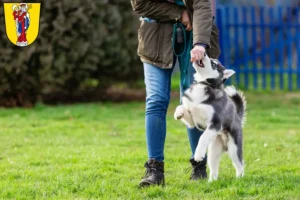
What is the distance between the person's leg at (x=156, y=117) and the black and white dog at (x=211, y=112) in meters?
0.15

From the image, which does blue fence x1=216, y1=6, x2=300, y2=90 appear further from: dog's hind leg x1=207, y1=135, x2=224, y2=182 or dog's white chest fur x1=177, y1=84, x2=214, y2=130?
dog's white chest fur x1=177, y1=84, x2=214, y2=130

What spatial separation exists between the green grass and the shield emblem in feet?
3.66

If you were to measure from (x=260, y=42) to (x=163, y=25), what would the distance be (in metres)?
8.87

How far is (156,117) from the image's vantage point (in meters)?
5.12

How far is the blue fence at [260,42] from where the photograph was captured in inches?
527

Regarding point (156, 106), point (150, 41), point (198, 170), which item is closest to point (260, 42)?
point (198, 170)

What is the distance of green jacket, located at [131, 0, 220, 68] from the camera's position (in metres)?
5.02

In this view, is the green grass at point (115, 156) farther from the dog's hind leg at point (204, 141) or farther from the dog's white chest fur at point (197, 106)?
the dog's white chest fur at point (197, 106)

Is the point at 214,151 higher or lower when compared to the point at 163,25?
lower

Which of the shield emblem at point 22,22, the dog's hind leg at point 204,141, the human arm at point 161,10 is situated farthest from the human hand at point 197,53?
the shield emblem at point 22,22

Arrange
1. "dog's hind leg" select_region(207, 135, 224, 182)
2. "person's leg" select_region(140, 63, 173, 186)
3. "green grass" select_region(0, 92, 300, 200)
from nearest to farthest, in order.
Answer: "green grass" select_region(0, 92, 300, 200), "person's leg" select_region(140, 63, 173, 186), "dog's hind leg" select_region(207, 135, 224, 182)

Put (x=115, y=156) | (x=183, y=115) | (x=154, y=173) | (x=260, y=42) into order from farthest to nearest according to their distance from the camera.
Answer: (x=260, y=42) < (x=115, y=156) < (x=154, y=173) < (x=183, y=115)

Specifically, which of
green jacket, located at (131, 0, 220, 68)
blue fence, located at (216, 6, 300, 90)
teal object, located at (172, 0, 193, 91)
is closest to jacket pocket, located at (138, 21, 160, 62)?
green jacket, located at (131, 0, 220, 68)

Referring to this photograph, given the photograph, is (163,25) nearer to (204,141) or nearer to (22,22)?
(204,141)
